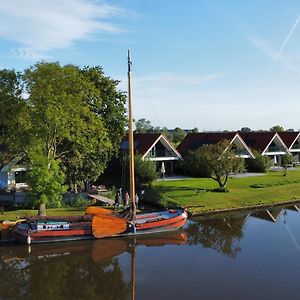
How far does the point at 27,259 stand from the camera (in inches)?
890

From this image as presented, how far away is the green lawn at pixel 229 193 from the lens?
34938mm

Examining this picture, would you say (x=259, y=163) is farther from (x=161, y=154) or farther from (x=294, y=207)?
(x=294, y=207)

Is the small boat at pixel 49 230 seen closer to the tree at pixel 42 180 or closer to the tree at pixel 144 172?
the tree at pixel 42 180

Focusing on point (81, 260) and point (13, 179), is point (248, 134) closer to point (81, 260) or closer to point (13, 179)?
point (13, 179)

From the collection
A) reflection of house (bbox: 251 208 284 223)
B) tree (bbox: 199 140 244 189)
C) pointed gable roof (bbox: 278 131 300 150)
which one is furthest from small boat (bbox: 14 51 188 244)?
pointed gable roof (bbox: 278 131 300 150)

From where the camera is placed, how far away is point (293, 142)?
6325 cm

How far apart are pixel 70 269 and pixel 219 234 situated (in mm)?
10641

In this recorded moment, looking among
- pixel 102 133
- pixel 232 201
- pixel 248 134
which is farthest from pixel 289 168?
pixel 102 133

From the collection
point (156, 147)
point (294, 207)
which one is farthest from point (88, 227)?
point (156, 147)

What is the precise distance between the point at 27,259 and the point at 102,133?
12833mm

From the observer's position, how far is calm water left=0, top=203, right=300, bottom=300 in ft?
57.9

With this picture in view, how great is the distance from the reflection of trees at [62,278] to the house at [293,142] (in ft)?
154

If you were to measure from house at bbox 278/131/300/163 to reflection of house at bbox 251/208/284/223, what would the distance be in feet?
96.8

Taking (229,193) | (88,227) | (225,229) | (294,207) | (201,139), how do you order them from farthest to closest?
(201,139), (229,193), (294,207), (225,229), (88,227)
